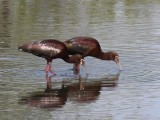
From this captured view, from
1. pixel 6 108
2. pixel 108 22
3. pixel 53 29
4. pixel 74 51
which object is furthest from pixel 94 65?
pixel 108 22

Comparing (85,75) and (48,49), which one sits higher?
(48,49)

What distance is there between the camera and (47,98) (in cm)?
1305

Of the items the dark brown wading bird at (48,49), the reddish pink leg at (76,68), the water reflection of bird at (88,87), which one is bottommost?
the reddish pink leg at (76,68)

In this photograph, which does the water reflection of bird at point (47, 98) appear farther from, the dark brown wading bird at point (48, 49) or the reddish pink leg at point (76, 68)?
the reddish pink leg at point (76, 68)

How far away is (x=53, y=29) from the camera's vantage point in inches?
966

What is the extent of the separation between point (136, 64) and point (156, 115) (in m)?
5.33

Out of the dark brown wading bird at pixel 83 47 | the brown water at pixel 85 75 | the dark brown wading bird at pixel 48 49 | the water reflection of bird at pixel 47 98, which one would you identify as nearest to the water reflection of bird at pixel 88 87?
the brown water at pixel 85 75

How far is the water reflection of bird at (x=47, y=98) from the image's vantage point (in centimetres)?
1250

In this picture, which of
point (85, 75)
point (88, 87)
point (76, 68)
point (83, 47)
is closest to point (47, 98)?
point (88, 87)

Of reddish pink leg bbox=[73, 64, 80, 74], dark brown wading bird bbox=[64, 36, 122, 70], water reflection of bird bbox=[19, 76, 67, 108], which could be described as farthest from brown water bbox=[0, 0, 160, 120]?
dark brown wading bird bbox=[64, 36, 122, 70]

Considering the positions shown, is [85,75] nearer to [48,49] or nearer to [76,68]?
[76,68]

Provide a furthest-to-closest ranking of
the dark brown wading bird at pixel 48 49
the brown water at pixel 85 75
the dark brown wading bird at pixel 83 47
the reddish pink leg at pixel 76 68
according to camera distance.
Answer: the dark brown wading bird at pixel 83 47, the reddish pink leg at pixel 76 68, the dark brown wading bird at pixel 48 49, the brown water at pixel 85 75

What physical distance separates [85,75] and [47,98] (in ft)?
8.88

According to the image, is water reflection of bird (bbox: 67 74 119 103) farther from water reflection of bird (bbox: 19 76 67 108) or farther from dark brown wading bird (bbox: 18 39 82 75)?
dark brown wading bird (bbox: 18 39 82 75)
